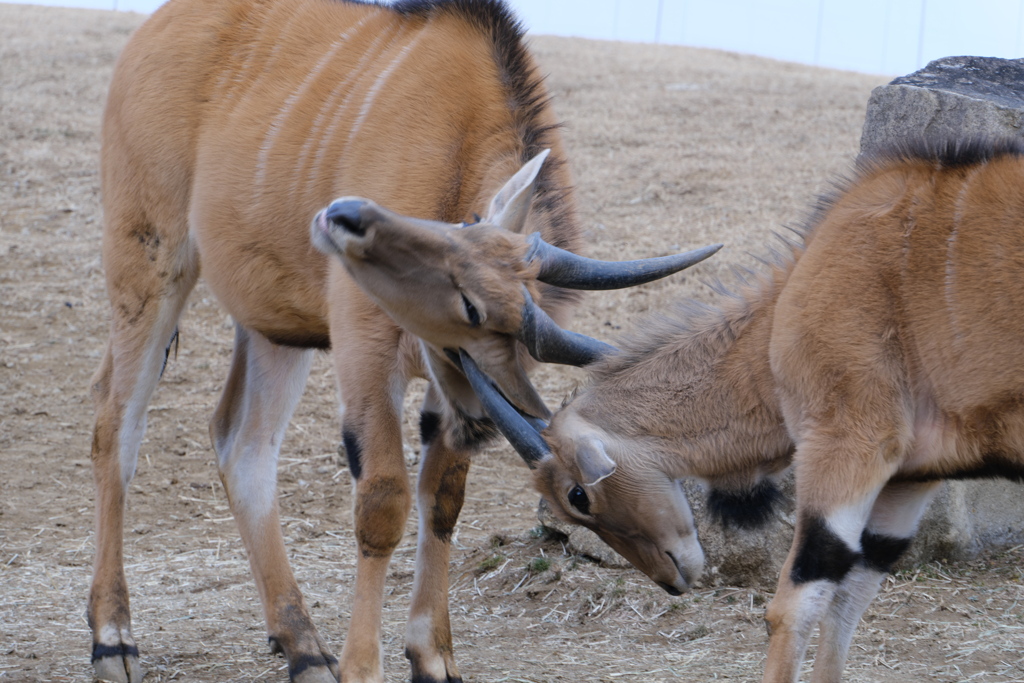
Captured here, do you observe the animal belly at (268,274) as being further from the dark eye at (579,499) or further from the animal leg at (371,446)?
the dark eye at (579,499)

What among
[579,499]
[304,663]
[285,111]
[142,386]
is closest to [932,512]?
[579,499]

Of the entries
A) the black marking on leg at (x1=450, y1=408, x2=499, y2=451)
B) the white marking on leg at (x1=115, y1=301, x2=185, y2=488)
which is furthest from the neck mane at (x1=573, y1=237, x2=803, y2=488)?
the white marking on leg at (x1=115, y1=301, x2=185, y2=488)

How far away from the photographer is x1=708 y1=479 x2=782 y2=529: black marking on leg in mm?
3742

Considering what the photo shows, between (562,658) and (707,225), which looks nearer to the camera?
(562,658)

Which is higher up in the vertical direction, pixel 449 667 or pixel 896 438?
pixel 896 438

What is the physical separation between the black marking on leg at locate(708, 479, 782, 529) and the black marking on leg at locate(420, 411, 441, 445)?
3.08ft

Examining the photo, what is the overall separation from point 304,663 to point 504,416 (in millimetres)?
1337

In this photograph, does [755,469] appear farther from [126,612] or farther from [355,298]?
[126,612]

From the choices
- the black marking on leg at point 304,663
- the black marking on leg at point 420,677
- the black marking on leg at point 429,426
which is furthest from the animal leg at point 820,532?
the black marking on leg at point 304,663

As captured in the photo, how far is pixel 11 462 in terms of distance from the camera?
5.98m

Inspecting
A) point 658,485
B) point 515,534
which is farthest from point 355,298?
point 515,534

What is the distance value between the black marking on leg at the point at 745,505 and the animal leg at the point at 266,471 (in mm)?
1482

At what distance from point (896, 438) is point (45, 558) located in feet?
12.3

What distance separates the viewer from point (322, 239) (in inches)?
122
